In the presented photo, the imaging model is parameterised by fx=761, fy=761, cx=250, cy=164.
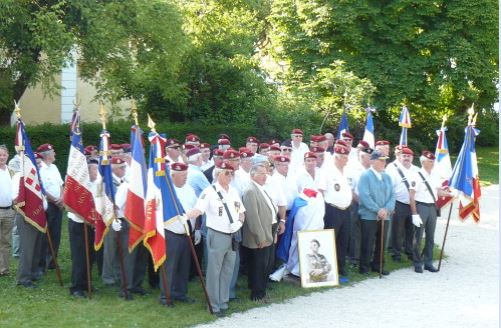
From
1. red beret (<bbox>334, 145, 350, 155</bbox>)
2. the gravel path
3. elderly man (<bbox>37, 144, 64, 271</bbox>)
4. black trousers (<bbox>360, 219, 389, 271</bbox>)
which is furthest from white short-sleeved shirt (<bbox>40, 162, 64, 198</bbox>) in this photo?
black trousers (<bbox>360, 219, 389, 271</bbox>)

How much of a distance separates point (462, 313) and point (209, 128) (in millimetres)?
14772

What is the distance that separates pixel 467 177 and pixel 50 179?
282 inches

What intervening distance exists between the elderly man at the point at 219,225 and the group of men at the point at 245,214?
1cm

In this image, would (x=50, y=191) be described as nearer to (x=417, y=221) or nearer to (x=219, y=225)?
(x=219, y=225)

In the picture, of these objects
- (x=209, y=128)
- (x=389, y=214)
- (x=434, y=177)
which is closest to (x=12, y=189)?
(x=389, y=214)

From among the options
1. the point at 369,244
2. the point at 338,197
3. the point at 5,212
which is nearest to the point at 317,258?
the point at 338,197

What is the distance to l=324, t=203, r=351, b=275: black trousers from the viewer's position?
1239 cm

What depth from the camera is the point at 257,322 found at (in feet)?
32.7

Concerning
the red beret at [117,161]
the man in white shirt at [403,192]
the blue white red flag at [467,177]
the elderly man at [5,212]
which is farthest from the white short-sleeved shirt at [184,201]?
the blue white red flag at [467,177]

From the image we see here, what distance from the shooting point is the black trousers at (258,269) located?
10.9m

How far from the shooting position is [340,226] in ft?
40.7

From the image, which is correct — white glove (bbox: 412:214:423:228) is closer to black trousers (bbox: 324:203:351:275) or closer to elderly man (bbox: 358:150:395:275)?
elderly man (bbox: 358:150:395:275)

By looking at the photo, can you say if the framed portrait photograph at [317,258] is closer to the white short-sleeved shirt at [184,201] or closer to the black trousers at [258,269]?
the black trousers at [258,269]

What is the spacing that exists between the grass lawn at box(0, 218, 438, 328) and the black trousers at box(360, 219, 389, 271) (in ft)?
3.36
